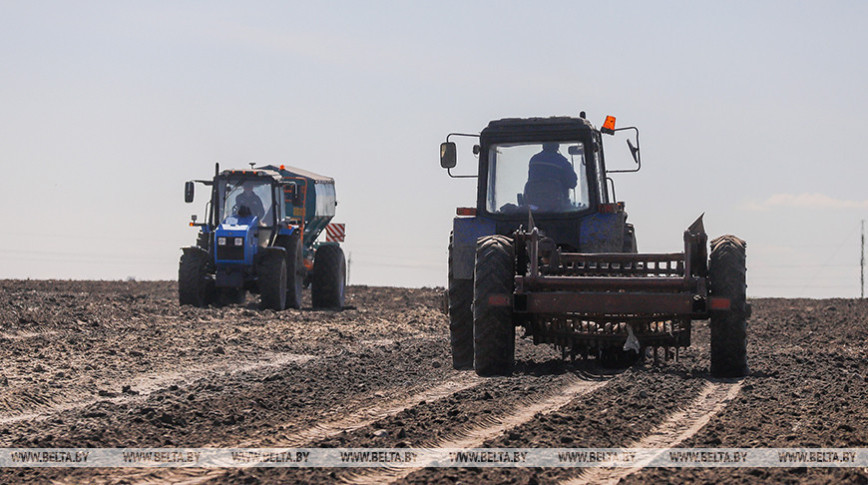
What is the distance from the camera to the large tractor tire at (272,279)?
69.3 ft

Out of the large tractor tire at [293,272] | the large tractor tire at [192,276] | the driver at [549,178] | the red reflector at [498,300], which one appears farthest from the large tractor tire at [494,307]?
the large tractor tire at [293,272]

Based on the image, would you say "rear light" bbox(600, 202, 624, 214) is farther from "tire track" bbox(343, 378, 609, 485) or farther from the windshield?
"tire track" bbox(343, 378, 609, 485)

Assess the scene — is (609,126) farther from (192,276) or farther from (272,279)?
(192,276)

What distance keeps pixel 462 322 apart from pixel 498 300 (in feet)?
4.90

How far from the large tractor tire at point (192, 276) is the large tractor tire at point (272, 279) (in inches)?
42.0

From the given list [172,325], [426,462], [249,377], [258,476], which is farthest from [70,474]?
[172,325]

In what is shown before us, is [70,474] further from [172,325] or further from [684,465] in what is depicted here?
[172,325]

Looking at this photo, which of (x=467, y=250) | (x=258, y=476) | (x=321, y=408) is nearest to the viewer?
(x=258, y=476)

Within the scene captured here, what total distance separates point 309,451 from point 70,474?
1308 millimetres

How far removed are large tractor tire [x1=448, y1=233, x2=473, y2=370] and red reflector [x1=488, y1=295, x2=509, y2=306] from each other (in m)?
1.38

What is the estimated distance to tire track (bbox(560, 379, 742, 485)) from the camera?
591cm

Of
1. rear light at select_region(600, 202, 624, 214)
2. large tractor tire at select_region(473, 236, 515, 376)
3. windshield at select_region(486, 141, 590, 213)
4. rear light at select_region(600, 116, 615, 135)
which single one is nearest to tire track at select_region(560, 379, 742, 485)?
large tractor tire at select_region(473, 236, 515, 376)

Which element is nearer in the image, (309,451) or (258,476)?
(258,476)

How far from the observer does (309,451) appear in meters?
6.58
